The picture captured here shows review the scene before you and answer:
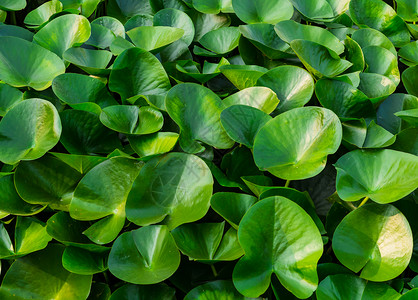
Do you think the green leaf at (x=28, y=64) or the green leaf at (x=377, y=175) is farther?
the green leaf at (x=28, y=64)

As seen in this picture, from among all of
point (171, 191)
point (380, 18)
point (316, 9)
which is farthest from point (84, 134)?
point (380, 18)

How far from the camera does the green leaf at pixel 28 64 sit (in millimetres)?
796

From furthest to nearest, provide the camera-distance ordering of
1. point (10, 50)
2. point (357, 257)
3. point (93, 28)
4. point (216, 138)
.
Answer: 1. point (93, 28)
2. point (10, 50)
3. point (216, 138)
4. point (357, 257)

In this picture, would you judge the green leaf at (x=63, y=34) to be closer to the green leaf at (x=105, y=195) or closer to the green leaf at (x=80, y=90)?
the green leaf at (x=80, y=90)

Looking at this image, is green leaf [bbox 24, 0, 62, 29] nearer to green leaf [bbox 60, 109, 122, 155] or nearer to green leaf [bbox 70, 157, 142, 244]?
green leaf [bbox 60, 109, 122, 155]

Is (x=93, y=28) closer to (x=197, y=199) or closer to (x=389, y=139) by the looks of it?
Result: (x=197, y=199)

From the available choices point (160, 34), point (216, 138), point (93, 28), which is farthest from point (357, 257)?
point (93, 28)

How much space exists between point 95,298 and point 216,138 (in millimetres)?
279

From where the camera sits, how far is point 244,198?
2.09ft

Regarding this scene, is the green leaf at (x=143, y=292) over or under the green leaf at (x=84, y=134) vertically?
under

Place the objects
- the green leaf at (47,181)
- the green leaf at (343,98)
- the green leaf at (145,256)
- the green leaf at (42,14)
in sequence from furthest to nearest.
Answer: the green leaf at (42,14) → the green leaf at (343,98) → the green leaf at (47,181) → the green leaf at (145,256)

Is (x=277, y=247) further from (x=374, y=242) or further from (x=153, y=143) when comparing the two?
(x=153, y=143)

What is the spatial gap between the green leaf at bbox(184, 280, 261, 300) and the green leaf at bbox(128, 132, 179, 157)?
20cm

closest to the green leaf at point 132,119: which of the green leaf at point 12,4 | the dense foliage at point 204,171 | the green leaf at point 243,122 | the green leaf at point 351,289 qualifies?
the dense foliage at point 204,171
